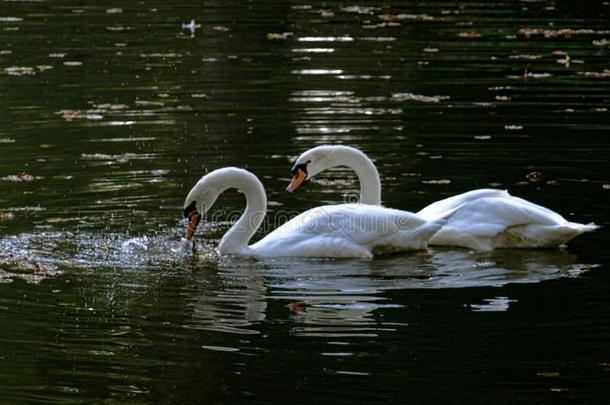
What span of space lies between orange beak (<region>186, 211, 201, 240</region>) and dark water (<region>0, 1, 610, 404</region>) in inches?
7.8

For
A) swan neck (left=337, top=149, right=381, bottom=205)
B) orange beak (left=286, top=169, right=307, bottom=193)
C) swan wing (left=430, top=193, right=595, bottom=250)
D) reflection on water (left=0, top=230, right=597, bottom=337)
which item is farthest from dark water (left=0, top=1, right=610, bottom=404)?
swan neck (left=337, top=149, right=381, bottom=205)

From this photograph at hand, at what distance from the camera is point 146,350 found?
9.39 metres

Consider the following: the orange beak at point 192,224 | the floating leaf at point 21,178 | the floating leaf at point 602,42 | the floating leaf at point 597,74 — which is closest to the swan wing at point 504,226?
the orange beak at point 192,224

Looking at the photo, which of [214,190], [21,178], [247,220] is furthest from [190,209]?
[21,178]

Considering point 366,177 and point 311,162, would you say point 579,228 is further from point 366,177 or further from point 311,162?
point 311,162

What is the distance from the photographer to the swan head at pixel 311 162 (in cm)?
1301

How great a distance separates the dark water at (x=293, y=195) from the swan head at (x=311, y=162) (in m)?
Result: 0.52

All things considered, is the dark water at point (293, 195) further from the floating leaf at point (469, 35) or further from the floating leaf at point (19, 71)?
A: the floating leaf at point (19, 71)

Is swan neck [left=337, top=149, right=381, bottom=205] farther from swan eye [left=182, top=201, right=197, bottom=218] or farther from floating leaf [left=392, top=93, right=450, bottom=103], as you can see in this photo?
floating leaf [left=392, top=93, right=450, bottom=103]

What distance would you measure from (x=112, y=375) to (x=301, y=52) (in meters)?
14.6

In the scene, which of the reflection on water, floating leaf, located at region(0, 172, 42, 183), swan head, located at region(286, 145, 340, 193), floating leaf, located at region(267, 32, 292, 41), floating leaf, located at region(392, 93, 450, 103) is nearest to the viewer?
the reflection on water

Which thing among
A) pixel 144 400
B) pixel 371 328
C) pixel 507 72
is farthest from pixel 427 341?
pixel 507 72

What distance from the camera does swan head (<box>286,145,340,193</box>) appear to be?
1301 cm

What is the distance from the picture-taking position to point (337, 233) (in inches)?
469
